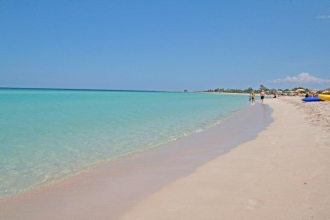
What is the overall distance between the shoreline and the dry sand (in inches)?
12.3

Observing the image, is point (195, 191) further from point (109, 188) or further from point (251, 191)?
point (109, 188)

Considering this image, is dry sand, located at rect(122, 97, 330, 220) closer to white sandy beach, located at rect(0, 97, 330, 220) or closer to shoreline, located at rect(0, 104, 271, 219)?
white sandy beach, located at rect(0, 97, 330, 220)

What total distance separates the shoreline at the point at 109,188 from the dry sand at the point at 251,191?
1.02ft

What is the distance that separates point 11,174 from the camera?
552 centimetres

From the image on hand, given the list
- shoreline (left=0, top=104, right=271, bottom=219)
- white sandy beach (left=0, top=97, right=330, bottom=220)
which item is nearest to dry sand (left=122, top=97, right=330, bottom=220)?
white sandy beach (left=0, top=97, right=330, bottom=220)

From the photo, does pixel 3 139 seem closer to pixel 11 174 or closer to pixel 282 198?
pixel 11 174

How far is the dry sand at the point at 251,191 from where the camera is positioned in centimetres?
340

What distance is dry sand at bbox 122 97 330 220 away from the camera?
134 inches

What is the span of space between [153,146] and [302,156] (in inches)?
174

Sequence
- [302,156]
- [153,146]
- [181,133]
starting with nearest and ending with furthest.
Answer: [302,156] → [153,146] → [181,133]

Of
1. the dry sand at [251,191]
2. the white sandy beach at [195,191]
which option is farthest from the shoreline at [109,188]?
the dry sand at [251,191]

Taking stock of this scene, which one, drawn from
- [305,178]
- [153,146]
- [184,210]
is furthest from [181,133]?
[184,210]

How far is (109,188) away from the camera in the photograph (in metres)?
4.64

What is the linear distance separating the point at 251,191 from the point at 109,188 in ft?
8.18
